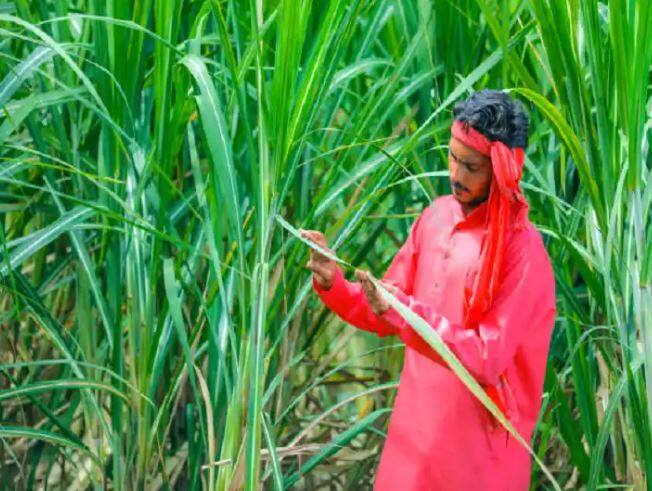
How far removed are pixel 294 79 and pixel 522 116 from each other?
→ 0.32 m

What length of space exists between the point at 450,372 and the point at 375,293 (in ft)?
0.75

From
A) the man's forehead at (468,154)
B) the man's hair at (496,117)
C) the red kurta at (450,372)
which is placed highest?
the man's hair at (496,117)

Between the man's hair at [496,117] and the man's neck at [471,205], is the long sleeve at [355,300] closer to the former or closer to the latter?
the man's neck at [471,205]

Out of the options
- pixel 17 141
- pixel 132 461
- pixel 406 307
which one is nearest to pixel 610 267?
pixel 406 307

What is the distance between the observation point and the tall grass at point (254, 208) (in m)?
2.41

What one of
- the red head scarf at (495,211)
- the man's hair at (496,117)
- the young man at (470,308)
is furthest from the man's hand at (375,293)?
the man's hair at (496,117)

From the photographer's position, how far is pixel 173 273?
2570 mm

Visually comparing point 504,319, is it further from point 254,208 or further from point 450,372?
point 254,208

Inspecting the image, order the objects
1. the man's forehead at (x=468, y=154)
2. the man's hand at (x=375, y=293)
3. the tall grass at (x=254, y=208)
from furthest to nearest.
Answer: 1. the tall grass at (x=254, y=208)
2. the man's forehead at (x=468, y=154)
3. the man's hand at (x=375, y=293)

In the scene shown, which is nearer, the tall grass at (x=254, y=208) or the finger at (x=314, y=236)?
the finger at (x=314, y=236)

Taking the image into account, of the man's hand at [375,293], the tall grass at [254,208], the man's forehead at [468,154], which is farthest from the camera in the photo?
the tall grass at [254,208]

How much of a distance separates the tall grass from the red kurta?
0.16m

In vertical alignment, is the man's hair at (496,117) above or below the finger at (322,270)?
above

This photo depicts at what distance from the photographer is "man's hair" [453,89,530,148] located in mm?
2227
